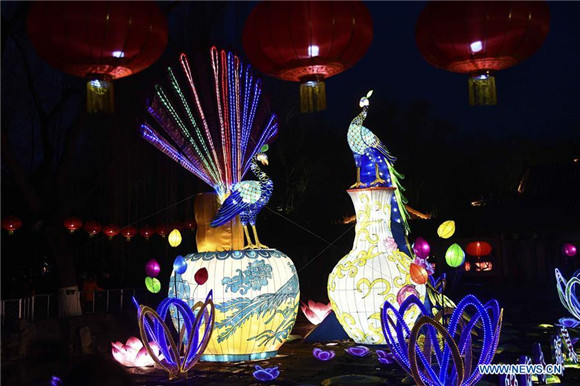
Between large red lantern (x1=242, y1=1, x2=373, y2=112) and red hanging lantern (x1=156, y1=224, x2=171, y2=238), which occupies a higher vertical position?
large red lantern (x1=242, y1=1, x2=373, y2=112)

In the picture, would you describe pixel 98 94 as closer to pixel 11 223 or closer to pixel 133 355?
pixel 133 355

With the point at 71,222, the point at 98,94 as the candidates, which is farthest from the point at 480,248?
the point at 98,94

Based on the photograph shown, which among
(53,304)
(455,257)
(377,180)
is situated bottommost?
(53,304)

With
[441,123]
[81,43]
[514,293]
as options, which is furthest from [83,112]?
[441,123]

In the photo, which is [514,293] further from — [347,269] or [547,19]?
[547,19]

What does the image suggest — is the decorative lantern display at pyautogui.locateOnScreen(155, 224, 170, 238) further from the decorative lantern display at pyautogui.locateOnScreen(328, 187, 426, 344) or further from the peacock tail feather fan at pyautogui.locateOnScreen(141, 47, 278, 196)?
the decorative lantern display at pyautogui.locateOnScreen(328, 187, 426, 344)

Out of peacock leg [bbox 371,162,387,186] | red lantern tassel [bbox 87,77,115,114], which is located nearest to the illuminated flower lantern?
peacock leg [bbox 371,162,387,186]

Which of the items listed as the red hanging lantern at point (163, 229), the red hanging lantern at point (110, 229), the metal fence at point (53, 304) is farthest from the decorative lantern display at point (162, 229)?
the metal fence at point (53, 304)

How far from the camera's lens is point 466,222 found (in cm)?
2172

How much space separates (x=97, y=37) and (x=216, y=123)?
13.8 ft

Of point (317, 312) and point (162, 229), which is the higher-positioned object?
point (162, 229)

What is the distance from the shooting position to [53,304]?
1176 cm

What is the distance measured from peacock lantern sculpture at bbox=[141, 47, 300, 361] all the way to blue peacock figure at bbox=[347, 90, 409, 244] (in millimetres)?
1338

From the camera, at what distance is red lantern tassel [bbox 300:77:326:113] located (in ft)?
14.5
